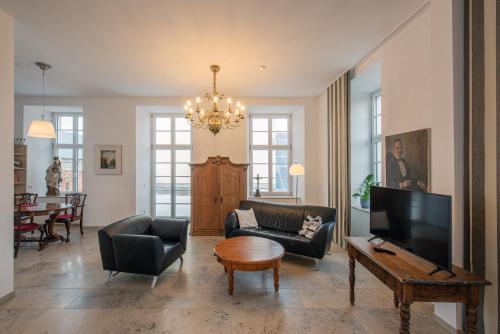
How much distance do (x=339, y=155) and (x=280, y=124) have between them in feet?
8.14

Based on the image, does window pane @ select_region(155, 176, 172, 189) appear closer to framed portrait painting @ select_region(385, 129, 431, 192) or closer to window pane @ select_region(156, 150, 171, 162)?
window pane @ select_region(156, 150, 171, 162)

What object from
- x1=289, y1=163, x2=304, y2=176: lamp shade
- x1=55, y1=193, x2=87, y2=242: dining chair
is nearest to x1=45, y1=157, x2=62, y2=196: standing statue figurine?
x1=55, y1=193, x2=87, y2=242: dining chair

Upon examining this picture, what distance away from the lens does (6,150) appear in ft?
8.90

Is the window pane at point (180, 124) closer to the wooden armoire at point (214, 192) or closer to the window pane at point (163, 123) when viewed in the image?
the window pane at point (163, 123)

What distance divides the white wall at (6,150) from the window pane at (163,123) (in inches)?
157

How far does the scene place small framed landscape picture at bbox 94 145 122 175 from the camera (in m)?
5.95

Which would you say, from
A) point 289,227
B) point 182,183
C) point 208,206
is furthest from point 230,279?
point 182,183

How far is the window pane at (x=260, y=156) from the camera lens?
22.1 feet

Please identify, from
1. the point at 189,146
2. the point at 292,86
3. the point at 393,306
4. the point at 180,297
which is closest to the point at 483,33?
the point at 393,306

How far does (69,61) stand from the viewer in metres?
3.96

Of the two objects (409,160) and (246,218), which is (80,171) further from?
(409,160)

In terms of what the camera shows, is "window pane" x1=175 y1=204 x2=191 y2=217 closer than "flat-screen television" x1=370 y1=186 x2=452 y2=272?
No

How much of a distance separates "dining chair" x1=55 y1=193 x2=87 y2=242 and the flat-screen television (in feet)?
19.0

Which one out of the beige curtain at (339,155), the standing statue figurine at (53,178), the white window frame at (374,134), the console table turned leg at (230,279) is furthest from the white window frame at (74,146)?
the white window frame at (374,134)
